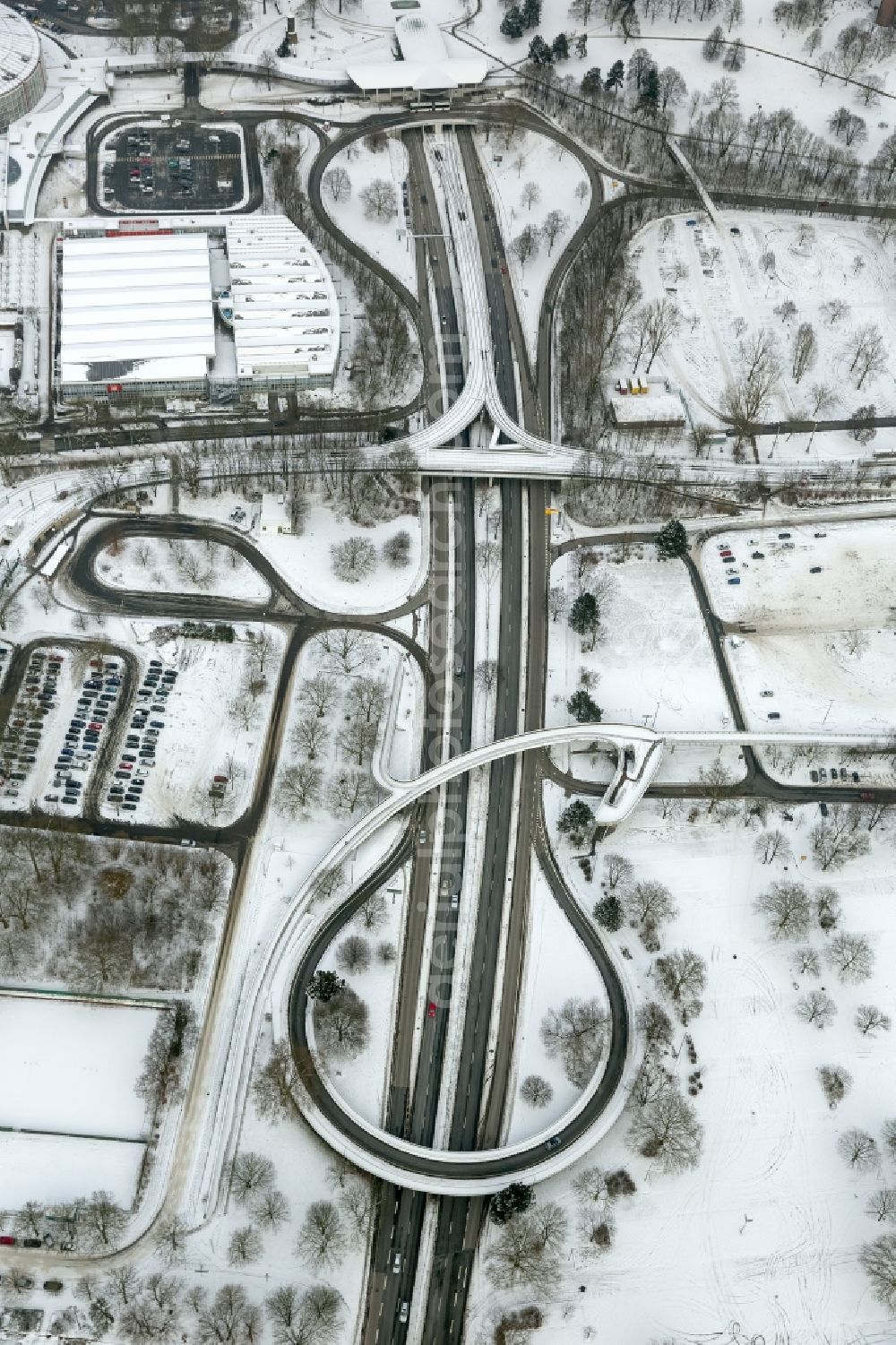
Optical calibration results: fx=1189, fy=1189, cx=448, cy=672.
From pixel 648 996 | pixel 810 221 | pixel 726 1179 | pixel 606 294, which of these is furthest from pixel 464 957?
pixel 810 221

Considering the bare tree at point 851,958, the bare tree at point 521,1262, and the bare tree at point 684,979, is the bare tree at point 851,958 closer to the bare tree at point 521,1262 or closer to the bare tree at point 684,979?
the bare tree at point 684,979

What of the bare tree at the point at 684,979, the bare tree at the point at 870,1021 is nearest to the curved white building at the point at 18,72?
the bare tree at the point at 684,979

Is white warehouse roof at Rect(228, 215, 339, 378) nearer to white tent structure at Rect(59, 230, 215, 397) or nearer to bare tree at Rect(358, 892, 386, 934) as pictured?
white tent structure at Rect(59, 230, 215, 397)

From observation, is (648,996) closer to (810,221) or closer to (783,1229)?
(783,1229)

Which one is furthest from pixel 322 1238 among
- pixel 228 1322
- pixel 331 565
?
pixel 331 565

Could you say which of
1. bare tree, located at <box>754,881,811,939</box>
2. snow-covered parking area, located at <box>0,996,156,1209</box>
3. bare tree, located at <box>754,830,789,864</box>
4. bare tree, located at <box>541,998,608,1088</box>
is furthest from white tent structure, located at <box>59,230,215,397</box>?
bare tree, located at <box>754,881,811,939</box>

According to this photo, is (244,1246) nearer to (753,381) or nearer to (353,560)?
(353,560)

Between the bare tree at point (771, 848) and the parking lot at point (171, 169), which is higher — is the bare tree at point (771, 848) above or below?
below

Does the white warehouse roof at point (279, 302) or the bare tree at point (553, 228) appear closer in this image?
the white warehouse roof at point (279, 302)
